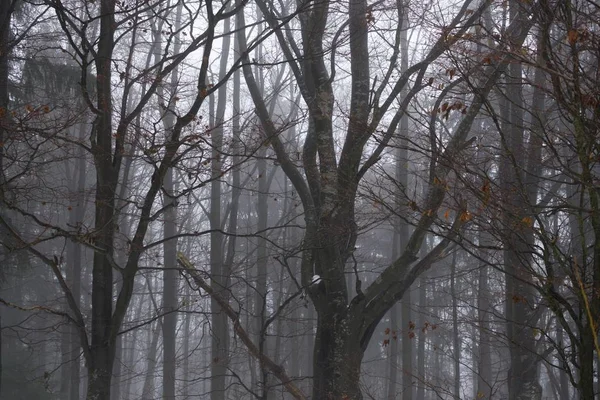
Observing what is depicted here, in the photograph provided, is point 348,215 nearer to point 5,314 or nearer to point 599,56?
point 599,56

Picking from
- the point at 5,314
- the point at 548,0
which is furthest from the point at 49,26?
the point at 548,0

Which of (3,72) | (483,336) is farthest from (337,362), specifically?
(483,336)

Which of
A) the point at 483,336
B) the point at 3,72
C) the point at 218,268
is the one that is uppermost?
the point at 3,72

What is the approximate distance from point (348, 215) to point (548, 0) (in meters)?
3.90

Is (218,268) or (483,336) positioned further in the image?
(218,268)

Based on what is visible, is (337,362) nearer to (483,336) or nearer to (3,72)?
(3,72)

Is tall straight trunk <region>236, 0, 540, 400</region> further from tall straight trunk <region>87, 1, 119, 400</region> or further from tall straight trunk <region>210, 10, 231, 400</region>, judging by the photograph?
tall straight trunk <region>210, 10, 231, 400</region>

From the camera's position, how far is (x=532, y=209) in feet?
12.6

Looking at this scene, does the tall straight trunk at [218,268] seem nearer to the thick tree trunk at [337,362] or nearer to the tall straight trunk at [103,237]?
the thick tree trunk at [337,362]

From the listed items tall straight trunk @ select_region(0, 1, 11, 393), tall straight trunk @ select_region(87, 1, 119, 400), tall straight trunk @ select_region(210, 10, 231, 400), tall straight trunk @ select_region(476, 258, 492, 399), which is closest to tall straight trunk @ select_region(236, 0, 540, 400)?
tall straight trunk @ select_region(476, 258, 492, 399)

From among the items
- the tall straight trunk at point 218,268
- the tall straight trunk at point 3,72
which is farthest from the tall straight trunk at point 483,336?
the tall straight trunk at point 3,72

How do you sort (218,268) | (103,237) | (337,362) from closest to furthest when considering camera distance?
(103,237), (337,362), (218,268)

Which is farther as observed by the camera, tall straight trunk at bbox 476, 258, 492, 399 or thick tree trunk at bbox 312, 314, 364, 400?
tall straight trunk at bbox 476, 258, 492, 399

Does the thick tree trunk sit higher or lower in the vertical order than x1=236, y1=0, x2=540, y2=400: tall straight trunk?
lower
